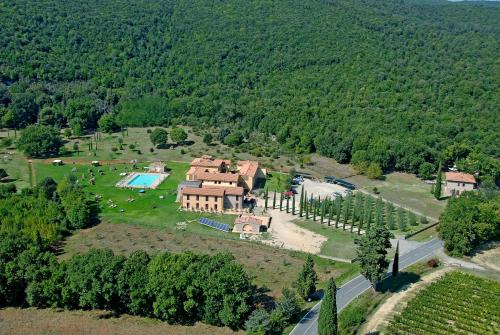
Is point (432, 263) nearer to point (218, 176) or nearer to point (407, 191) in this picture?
point (407, 191)

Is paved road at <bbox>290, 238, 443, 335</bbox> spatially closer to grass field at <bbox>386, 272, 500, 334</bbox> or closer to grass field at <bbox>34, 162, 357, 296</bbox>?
grass field at <bbox>34, 162, 357, 296</bbox>

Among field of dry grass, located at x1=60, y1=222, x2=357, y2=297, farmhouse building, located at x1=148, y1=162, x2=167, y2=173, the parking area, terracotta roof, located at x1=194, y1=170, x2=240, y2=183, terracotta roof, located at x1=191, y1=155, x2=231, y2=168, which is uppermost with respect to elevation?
terracotta roof, located at x1=191, y1=155, x2=231, y2=168

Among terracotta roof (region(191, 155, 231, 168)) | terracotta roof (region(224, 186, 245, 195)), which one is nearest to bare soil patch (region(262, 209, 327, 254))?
terracotta roof (region(224, 186, 245, 195))

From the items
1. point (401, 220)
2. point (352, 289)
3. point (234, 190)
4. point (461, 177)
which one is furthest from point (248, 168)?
point (352, 289)

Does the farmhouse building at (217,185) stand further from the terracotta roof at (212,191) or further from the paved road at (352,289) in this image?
the paved road at (352,289)

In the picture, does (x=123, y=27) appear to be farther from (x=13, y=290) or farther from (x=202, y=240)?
(x=13, y=290)

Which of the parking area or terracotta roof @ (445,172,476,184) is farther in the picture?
terracotta roof @ (445,172,476,184)

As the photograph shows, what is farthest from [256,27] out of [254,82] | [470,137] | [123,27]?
[470,137]
